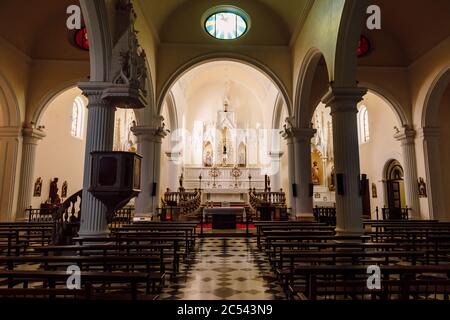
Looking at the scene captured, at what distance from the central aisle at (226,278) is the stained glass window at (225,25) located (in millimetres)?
8948

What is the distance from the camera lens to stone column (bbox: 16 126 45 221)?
11445mm

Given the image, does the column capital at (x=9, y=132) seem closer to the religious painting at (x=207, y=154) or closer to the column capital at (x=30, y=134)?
the column capital at (x=30, y=134)

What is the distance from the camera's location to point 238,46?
12367mm

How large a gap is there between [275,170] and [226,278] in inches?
533

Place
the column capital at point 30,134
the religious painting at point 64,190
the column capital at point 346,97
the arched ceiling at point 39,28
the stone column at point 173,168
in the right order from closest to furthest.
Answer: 1. the column capital at point 346,97
2. the arched ceiling at point 39,28
3. the column capital at point 30,134
4. the religious painting at point 64,190
5. the stone column at point 173,168

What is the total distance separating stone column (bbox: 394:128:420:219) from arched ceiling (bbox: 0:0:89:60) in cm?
1302

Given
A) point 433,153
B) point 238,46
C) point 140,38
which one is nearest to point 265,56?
point 238,46

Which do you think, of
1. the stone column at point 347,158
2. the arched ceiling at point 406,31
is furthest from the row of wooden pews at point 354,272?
the arched ceiling at point 406,31

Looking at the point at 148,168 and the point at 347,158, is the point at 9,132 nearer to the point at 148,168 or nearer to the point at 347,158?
the point at 148,168

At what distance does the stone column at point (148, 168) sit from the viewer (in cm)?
1147

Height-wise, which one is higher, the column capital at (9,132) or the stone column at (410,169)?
the column capital at (9,132)

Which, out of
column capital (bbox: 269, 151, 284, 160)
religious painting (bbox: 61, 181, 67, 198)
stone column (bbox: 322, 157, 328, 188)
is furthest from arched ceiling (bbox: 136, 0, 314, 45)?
stone column (bbox: 322, 157, 328, 188)
